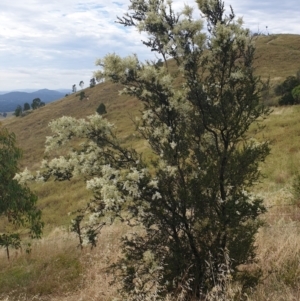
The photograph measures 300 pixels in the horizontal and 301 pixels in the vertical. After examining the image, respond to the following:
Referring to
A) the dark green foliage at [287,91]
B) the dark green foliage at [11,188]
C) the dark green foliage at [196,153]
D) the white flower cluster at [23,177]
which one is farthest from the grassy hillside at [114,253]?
the dark green foliage at [287,91]

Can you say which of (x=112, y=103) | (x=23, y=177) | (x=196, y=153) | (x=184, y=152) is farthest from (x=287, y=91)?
(x=112, y=103)

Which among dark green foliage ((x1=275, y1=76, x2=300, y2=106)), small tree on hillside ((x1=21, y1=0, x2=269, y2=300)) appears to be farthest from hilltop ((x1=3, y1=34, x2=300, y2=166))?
small tree on hillside ((x1=21, y1=0, x2=269, y2=300))

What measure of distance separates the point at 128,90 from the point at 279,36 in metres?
116

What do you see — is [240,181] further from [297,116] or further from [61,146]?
[297,116]

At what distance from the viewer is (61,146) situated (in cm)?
580

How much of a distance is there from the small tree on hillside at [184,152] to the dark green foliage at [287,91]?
33884 mm

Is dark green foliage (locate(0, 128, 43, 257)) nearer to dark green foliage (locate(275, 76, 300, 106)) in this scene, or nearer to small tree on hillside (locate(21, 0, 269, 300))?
small tree on hillside (locate(21, 0, 269, 300))

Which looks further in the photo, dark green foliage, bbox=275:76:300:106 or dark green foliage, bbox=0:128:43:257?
dark green foliage, bbox=275:76:300:106

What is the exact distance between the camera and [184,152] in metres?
5.67

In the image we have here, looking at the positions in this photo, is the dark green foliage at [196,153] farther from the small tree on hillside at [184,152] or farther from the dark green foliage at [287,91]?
the dark green foliage at [287,91]

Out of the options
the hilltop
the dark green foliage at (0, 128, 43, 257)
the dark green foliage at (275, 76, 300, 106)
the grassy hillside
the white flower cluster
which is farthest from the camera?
the hilltop

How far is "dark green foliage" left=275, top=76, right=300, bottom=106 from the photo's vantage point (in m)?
37.2

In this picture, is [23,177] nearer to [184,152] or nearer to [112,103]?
[184,152]

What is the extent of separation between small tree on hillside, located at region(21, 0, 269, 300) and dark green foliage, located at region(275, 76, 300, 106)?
1334 inches
